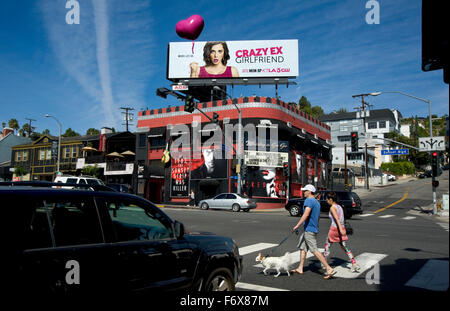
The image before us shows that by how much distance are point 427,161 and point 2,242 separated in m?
96.4

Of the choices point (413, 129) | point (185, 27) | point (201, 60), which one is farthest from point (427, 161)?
point (185, 27)

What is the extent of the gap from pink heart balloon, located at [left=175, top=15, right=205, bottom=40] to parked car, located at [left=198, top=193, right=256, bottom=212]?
1384 centimetres

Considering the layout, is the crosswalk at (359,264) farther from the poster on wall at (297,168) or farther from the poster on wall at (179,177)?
the poster on wall at (179,177)

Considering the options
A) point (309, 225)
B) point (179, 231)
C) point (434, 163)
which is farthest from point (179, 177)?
point (179, 231)

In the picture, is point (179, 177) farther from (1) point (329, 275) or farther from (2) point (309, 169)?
(1) point (329, 275)

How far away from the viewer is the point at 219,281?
4.56 meters

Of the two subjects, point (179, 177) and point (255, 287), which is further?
point (179, 177)

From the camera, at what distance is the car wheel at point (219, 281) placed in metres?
4.34

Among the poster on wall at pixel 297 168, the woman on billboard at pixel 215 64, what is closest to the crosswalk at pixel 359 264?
the poster on wall at pixel 297 168

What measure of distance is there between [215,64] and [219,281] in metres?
37.4

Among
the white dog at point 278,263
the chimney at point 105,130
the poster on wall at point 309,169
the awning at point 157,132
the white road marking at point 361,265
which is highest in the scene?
the chimney at point 105,130

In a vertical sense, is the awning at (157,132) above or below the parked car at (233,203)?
above

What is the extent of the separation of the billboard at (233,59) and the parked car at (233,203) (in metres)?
15.8
